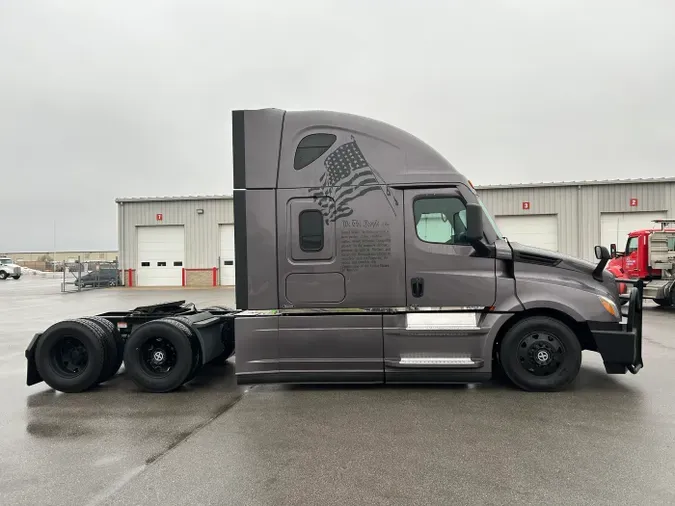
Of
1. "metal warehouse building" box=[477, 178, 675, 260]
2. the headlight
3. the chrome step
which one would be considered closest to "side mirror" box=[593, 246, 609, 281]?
the headlight

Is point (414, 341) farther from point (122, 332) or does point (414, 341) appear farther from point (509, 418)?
point (122, 332)

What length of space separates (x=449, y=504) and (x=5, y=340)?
1027 centimetres

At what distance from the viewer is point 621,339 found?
204 inches

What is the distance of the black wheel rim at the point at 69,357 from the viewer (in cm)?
584

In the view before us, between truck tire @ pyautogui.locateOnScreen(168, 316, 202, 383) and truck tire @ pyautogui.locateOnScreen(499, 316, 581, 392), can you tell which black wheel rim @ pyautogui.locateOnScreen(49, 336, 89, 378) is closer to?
truck tire @ pyautogui.locateOnScreen(168, 316, 202, 383)

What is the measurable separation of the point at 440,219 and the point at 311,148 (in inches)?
69.7

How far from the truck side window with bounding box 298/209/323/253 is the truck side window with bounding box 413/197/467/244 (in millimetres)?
1148

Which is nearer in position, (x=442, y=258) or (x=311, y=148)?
(x=442, y=258)

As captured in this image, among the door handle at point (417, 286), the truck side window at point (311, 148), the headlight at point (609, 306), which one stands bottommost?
the headlight at point (609, 306)

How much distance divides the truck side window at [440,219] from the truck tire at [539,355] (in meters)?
1.29

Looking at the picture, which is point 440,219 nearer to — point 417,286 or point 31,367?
point 417,286

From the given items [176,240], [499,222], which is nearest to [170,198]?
[176,240]

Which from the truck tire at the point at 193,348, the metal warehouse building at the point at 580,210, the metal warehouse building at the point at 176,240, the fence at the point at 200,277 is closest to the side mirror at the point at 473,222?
the truck tire at the point at 193,348

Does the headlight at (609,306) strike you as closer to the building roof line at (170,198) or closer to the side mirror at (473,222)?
the side mirror at (473,222)
